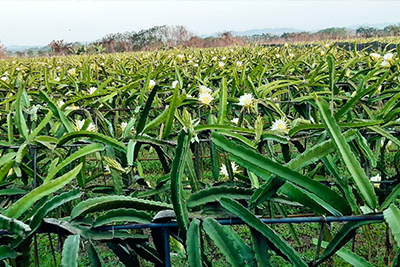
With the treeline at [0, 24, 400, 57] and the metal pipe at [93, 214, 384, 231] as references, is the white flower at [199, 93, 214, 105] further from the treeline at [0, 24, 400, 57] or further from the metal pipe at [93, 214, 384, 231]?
the treeline at [0, 24, 400, 57]

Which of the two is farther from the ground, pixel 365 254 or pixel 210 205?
pixel 210 205

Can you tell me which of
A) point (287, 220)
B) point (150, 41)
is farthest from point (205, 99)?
point (150, 41)

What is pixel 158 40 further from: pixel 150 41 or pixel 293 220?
pixel 293 220

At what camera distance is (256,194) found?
60 centimetres

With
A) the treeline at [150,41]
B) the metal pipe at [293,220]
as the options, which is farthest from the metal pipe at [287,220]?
the treeline at [150,41]

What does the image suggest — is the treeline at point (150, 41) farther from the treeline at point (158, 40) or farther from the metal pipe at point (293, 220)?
the metal pipe at point (293, 220)

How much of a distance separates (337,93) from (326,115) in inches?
44.6

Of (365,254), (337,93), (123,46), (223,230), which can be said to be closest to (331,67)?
(337,93)

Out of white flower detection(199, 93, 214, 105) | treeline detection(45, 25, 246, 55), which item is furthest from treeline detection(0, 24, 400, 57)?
white flower detection(199, 93, 214, 105)

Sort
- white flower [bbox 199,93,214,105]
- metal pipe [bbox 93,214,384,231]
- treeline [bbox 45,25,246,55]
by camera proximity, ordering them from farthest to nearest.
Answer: treeline [bbox 45,25,246,55], white flower [bbox 199,93,214,105], metal pipe [bbox 93,214,384,231]

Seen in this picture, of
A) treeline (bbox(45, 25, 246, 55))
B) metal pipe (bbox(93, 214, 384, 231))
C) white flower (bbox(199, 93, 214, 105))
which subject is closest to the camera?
metal pipe (bbox(93, 214, 384, 231))

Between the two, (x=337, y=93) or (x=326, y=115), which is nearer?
(x=326, y=115)

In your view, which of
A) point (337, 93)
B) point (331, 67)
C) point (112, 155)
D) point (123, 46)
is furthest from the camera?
point (123, 46)

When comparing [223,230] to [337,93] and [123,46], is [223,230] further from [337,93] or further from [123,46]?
[123,46]
